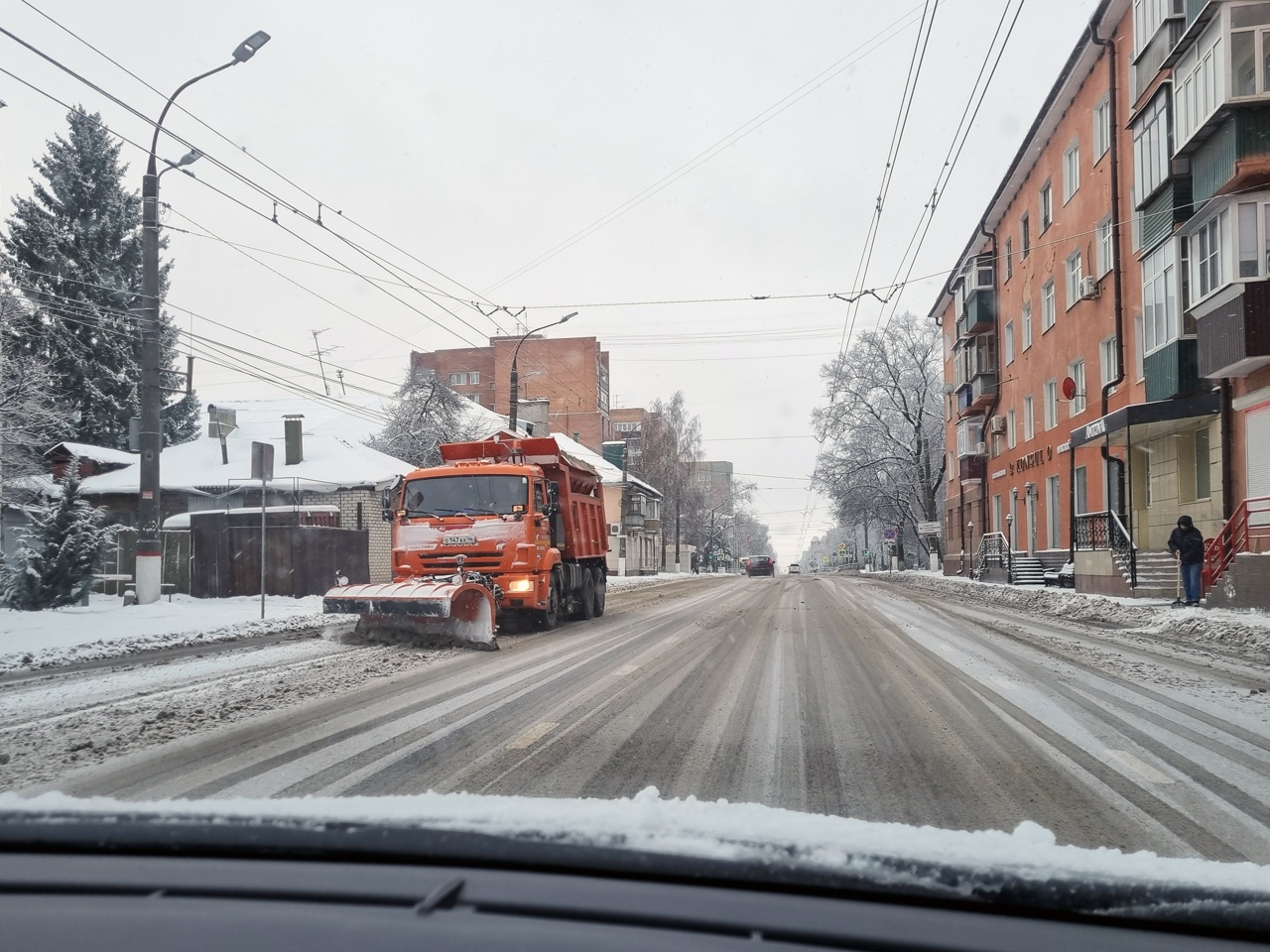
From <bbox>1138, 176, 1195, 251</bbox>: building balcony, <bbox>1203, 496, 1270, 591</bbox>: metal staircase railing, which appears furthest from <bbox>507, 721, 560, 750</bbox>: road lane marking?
<bbox>1138, 176, 1195, 251</bbox>: building balcony

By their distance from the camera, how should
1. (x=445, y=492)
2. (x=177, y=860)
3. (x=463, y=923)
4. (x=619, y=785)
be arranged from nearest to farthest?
(x=463, y=923) < (x=177, y=860) < (x=619, y=785) < (x=445, y=492)

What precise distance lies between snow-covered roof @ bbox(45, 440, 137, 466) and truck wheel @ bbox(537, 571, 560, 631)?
27.5 m

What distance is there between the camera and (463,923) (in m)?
1.62

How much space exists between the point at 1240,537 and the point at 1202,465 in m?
5.75

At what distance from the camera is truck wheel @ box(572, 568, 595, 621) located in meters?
18.0

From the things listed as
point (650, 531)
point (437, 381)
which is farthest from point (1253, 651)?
point (650, 531)

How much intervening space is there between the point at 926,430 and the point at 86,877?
5626 centimetres

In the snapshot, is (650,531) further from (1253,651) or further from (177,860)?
(177,860)

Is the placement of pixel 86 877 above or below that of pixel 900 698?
above

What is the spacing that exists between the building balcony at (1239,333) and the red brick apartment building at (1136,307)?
→ 0.04 metres

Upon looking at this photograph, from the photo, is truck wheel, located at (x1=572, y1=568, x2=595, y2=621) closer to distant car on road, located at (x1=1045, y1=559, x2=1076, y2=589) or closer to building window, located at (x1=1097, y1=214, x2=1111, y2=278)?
distant car on road, located at (x1=1045, y1=559, x2=1076, y2=589)

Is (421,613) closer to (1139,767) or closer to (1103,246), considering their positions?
(1139,767)

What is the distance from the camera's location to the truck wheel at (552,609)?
50.1 feet

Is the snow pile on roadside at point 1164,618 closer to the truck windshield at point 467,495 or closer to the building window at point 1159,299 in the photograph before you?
the building window at point 1159,299
